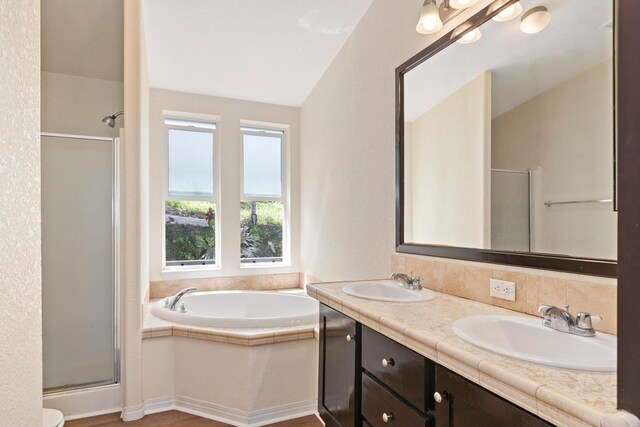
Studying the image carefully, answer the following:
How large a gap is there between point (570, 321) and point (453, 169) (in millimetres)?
923

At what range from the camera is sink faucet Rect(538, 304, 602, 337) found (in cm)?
106

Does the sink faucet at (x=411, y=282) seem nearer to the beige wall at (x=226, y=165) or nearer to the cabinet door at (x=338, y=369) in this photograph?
the cabinet door at (x=338, y=369)

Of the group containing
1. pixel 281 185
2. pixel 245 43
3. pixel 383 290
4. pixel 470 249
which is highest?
pixel 245 43

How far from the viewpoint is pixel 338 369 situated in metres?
1.75

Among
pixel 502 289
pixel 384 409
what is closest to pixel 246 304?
pixel 384 409

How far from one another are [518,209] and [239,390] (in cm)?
197

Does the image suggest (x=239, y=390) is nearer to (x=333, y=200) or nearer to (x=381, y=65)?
(x=333, y=200)

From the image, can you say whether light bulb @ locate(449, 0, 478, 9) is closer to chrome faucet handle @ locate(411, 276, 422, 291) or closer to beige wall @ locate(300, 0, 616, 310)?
beige wall @ locate(300, 0, 616, 310)

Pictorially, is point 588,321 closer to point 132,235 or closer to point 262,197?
point 132,235

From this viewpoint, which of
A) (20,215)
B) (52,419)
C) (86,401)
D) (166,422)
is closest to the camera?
(20,215)

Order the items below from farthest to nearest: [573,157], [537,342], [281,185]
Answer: [281,185], [573,157], [537,342]

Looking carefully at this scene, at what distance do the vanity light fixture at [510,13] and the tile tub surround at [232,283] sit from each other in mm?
3079

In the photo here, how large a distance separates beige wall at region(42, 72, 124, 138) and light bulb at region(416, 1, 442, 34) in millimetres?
2335

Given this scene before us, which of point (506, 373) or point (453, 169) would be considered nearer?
point (506, 373)
